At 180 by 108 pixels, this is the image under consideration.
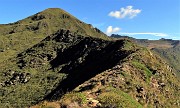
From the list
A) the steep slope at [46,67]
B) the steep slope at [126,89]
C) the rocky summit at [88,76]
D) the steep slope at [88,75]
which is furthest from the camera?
the steep slope at [46,67]

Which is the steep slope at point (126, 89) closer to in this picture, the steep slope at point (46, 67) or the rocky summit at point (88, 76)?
the rocky summit at point (88, 76)

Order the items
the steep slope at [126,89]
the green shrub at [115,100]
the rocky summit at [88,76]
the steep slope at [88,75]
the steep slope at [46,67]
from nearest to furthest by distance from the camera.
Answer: the green shrub at [115,100], the steep slope at [126,89], the rocky summit at [88,76], the steep slope at [88,75], the steep slope at [46,67]

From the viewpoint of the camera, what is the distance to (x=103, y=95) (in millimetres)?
36469

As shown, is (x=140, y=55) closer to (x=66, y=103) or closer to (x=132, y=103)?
(x=132, y=103)

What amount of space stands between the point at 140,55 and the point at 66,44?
311 ft

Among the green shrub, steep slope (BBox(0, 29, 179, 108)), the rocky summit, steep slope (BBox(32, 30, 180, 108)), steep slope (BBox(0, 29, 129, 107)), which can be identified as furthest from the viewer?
steep slope (BBox(0, 29, 129, 107))

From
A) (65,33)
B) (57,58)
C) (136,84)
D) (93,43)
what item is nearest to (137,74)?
(136,84)

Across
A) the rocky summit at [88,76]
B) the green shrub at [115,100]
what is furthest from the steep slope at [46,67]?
the green shrub at [115,100]

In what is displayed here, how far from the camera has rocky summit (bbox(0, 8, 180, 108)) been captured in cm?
3794

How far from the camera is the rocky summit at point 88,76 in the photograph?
3794 cm

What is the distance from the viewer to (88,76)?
7438 cm

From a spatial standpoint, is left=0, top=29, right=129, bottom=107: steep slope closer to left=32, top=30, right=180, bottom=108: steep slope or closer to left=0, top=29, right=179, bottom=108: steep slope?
left=0, top=29, right=179, bottom=108: steep slope

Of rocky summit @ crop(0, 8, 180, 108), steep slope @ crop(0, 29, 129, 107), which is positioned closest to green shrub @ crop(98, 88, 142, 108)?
rocky summit @ crop(0, 8, 180, 108)

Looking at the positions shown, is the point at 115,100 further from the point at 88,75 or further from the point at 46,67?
the point at 46,67
